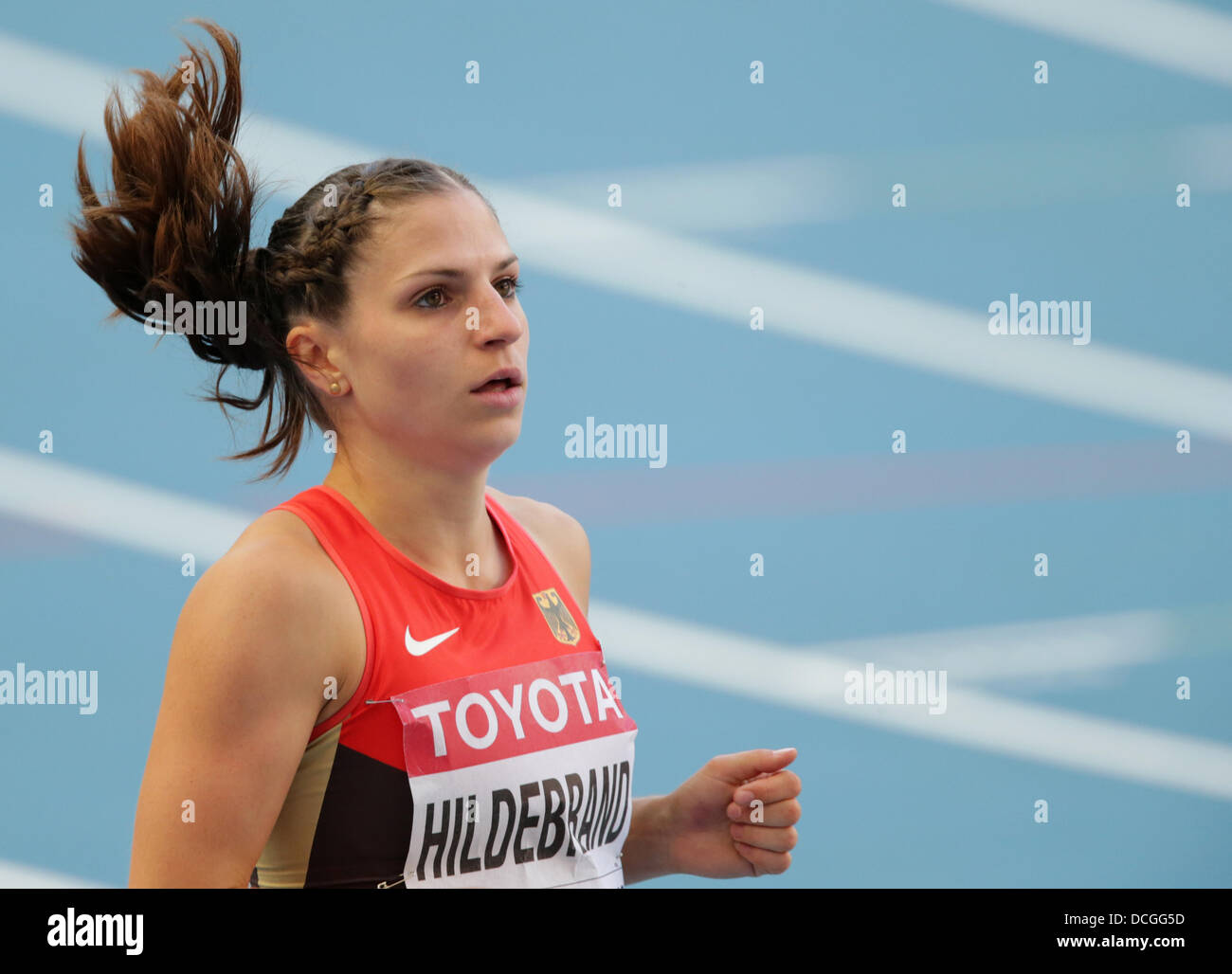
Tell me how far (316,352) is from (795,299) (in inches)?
70.6

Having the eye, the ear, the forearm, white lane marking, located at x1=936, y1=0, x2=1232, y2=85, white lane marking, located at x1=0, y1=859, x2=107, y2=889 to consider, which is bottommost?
white lane marking, located at x1=0, y1=859, x2=107, y2=889

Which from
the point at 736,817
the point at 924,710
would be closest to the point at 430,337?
the point at 736,817

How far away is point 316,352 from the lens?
120cm

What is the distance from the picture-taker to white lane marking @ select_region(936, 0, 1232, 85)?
290 cm

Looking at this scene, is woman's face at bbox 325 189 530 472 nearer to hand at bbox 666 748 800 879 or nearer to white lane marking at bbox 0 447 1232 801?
hand at bbox 666 748 800 879

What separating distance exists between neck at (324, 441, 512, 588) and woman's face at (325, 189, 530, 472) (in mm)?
22

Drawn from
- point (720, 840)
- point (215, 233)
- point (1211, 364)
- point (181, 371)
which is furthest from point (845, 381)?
point (215, 233)

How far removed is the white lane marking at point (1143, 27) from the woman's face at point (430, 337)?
7.12 feet

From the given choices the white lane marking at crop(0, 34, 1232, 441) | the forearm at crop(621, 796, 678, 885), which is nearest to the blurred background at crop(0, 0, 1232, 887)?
the white lane marking at crop(0, 34, 1232, 441)

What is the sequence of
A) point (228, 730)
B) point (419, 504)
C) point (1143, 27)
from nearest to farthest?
point (228, 730) → point (419, 504) → point (1143, 27)

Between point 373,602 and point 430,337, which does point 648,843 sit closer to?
point 373,602

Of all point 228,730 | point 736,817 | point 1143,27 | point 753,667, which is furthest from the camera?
point 1143,27

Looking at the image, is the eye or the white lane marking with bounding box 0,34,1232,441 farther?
the white lane marking with bounding box 0,34,1232,441

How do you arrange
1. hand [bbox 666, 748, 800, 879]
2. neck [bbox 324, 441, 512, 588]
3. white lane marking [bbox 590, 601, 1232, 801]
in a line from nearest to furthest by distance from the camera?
neck [bbox 324, 441, 512, 588]
hand [bbox 666, 748, 800, 879]
white lane marking [bbox 590, 601, 1232, 801]
